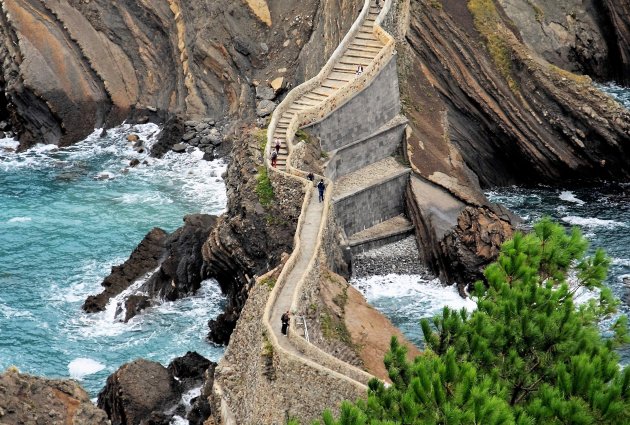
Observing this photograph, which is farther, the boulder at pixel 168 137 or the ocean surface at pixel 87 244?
the boulder at pixel 168 137

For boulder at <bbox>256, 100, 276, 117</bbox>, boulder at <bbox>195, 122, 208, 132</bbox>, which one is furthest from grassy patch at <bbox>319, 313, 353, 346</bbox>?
boulder at <bbox>195, 122, 208, 132</bbox>

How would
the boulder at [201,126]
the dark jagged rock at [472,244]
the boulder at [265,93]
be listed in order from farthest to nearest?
the boulder at [201,126] < the boulder at [265,93] < the dark jagged rock at [472,244]

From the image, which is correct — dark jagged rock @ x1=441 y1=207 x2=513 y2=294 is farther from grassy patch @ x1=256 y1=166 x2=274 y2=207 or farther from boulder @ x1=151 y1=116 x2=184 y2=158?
boulder @ x1=151 y1=116 x2=184 y2=158

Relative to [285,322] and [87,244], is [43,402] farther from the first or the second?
[87,244]

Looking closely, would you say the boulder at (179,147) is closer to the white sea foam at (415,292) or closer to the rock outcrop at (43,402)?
the white sea foam at (415,292)

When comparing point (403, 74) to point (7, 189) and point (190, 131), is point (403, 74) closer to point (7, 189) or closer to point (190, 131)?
point (190, 131)

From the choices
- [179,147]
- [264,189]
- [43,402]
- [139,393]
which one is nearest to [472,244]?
[264,189]

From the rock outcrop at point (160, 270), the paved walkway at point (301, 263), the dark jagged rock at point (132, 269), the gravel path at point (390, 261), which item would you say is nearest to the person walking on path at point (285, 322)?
the paved walkway at point (301, 263)
